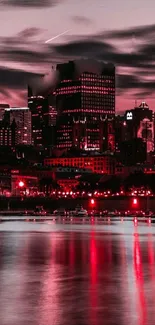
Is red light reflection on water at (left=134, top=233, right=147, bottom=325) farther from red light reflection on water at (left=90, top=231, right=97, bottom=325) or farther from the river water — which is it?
red light reflection on water at (left=90, top=231, right=97, bottom=325)

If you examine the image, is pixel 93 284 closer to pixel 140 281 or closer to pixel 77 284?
pixel 77 284

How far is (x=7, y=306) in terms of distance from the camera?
93.9 ft

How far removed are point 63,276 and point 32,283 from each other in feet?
10.1

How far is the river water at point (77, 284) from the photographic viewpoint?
2655 centimetres

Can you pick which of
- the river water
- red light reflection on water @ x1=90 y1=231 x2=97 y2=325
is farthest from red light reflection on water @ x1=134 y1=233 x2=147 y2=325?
red light reflection on water @ x1=90 y1=231 x2=97 y2=325

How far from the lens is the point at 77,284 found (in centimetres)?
3506

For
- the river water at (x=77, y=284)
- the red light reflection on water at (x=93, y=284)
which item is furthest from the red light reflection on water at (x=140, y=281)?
the red light reflection on water at (x=93, y=284)

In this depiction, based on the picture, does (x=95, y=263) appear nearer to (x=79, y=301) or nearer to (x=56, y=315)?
(x=79, y=301)

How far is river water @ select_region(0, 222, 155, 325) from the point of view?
2655cm

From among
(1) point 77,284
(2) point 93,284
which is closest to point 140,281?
(2) point 93,284

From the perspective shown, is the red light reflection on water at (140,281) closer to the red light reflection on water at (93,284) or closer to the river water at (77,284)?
the river water at (77,284)

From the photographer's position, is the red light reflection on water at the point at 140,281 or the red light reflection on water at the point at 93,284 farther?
the red light reflection on water at the point at 93,284

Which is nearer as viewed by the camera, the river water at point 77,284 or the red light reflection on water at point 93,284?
the river water at point 77,284

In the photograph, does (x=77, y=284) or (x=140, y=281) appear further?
(x=140, y=281)
